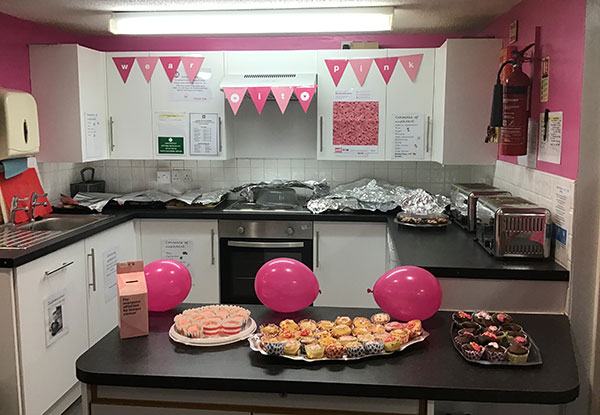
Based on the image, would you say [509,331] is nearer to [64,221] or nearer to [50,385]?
[50,385]

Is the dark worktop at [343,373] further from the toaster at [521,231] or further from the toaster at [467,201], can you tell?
the toaster at [467,201]

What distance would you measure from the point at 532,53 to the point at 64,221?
297cm

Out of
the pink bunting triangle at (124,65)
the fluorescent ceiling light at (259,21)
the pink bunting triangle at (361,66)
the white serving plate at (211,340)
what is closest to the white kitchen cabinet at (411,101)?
the pink bunting triangle at (361,66)

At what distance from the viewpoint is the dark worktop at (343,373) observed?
1604 mm

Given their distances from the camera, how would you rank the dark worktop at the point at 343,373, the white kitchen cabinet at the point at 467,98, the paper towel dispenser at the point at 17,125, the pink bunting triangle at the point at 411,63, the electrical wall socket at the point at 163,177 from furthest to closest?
the electrical wall socket at the point at 163,177, the pink bunting triangle at the point at 411,63, the white kitchen cabinet at the point at 467,98, the paper towel dispenser at the point at 17,125, the dark worktop at the point at 343,373

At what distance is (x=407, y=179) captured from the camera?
4.55 m

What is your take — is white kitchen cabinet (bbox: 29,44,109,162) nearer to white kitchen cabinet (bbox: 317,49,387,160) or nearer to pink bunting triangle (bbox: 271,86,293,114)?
pink bunting triangle (bbox: 271,86,293,114)

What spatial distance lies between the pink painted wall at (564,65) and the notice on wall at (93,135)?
2.80 metres

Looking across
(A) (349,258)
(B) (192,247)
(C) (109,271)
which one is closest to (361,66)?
(A) (349,258)

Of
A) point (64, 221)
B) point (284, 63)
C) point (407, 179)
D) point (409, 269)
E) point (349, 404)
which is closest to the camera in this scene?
point (349, 404)

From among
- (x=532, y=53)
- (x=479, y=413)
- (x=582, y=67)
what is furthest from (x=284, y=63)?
(x=479, y=413)

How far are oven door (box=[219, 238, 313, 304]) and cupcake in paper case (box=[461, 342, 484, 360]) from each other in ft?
7.73

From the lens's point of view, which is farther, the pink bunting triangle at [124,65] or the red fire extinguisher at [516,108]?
the pink bunting triangle at [124,65]

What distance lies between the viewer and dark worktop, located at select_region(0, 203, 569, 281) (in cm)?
253
